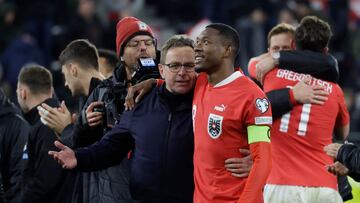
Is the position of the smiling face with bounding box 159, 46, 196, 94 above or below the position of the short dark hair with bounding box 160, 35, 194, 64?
below

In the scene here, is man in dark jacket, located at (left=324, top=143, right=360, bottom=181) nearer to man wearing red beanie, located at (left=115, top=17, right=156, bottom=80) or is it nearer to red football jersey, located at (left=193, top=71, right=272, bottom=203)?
red football jersey, located at (left=193, top=71, right=272, bottom=203)

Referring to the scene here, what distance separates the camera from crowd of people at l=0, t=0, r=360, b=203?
21.6 ft

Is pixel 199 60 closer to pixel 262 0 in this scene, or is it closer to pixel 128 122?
pixel 128 122

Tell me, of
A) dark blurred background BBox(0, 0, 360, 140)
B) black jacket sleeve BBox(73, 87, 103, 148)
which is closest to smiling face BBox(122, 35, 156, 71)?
black jacket sleeve BBox(73, 87, 103, 148)

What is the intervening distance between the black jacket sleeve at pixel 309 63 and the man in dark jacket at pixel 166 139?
4.80 feet

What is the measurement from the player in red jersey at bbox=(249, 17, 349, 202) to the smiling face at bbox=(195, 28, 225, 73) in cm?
160

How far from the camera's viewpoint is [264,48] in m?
17.7

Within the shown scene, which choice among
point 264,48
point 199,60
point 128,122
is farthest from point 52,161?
point 264,48

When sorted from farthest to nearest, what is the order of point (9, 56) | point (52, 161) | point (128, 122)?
point (9, 56), point (52, 161), point (128, 122)

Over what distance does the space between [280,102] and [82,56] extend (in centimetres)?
172

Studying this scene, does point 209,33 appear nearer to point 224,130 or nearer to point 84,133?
point 224,130

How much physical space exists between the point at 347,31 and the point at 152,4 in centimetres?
364

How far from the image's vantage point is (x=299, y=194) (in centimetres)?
819

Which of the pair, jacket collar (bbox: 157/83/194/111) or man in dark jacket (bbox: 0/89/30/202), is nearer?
jacket collar (bbox: 157/83/194/111)
